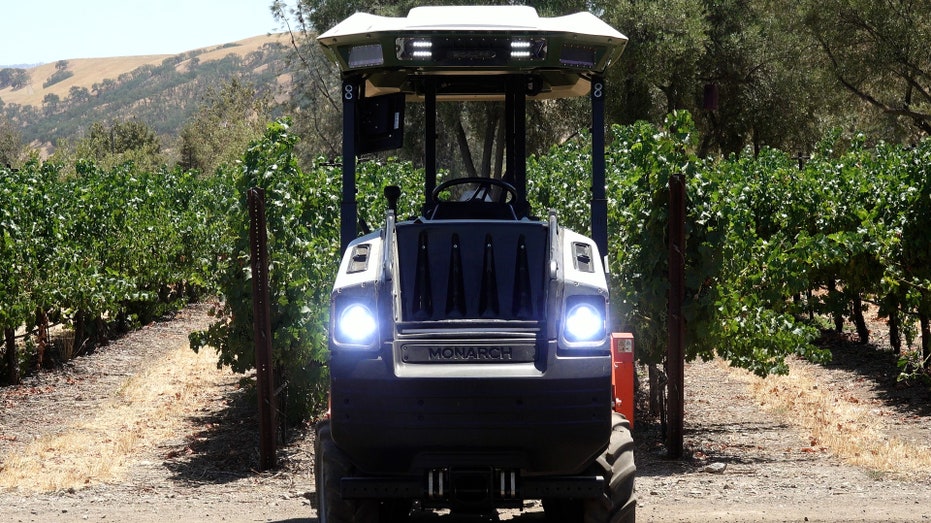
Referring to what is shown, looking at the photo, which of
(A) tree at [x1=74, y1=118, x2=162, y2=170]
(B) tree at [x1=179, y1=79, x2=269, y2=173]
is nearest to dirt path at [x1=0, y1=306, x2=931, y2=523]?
(B) tree at [x1=179, y1=79, x2=269, y2=173]

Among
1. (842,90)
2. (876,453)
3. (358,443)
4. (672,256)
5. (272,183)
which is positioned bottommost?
(876,453)

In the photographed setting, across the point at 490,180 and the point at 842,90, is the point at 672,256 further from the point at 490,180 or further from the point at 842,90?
the point at 842,90

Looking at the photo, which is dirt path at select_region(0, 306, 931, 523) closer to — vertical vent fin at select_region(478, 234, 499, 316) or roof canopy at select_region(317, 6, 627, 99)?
vertical vent fin at select_region(478, 234, 499, 316)

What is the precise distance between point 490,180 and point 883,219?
32.2 ft

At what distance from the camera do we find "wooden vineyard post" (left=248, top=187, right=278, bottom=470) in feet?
35.9

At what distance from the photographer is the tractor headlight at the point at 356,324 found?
6.08 metres

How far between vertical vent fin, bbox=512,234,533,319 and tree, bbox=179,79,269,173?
7198cm

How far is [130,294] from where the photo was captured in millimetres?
19953

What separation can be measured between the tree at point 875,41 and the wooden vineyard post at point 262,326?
26890 millimetres

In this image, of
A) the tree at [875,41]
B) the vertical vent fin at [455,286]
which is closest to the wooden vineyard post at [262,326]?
the vertical vent fin at [455,286]

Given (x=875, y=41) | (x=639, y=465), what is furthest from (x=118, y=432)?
(x=875, y=41)

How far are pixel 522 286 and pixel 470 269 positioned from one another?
0.29m

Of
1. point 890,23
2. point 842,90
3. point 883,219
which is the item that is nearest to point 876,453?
point 883,219

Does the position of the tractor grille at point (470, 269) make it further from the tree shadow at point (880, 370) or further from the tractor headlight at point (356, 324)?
the tree shadow at point (880, 370)
